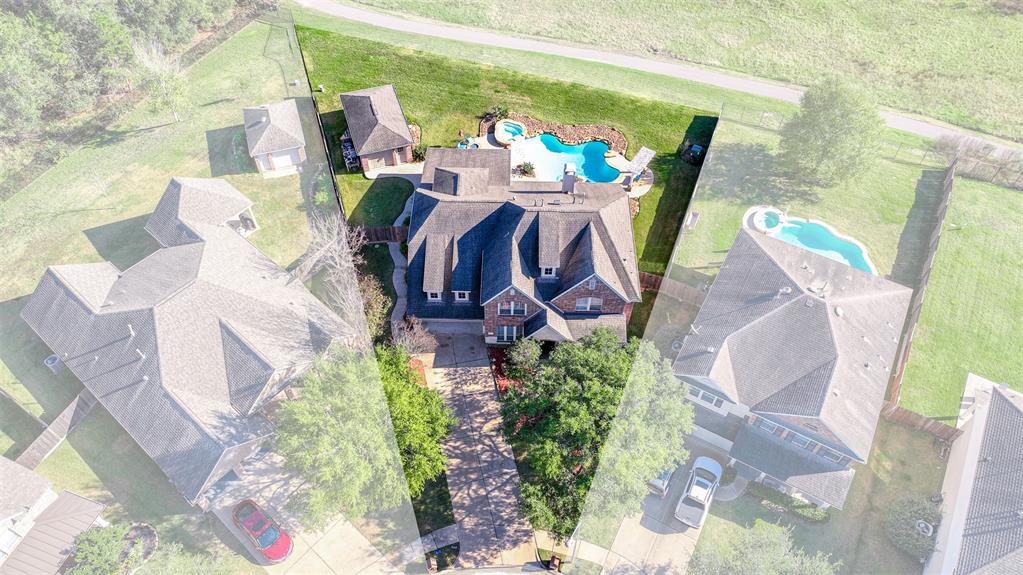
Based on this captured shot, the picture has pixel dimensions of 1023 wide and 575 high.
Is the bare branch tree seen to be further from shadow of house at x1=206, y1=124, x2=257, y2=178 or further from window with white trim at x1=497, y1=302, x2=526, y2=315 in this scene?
shadow of house at x1=206, y1=124, x2=257, y2=178

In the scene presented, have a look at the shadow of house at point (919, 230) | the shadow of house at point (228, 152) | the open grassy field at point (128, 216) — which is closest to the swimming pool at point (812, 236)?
the shadow of house at point (919, 230)

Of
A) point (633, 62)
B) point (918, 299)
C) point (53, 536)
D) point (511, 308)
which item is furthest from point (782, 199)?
point (53, 536)

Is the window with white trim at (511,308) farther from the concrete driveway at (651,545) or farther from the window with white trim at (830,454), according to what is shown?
the window with white trim at (830,454)

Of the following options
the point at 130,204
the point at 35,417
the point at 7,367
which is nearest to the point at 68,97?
the point at 130,204

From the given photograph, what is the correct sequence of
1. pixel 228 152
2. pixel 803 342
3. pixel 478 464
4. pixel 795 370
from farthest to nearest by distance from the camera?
pixel 228 152, pixel 478 464, pixel 803 342, pixel 795 370

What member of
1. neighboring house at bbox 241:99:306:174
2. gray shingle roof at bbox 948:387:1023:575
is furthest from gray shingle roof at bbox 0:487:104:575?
gray shingle roof at bbox 948:387:1023:575

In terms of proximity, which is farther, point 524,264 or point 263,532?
point 524,264

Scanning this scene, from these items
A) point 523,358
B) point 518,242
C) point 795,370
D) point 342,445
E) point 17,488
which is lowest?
point 17,488

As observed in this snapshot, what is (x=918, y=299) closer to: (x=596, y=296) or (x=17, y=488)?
(x=596, y=296)
